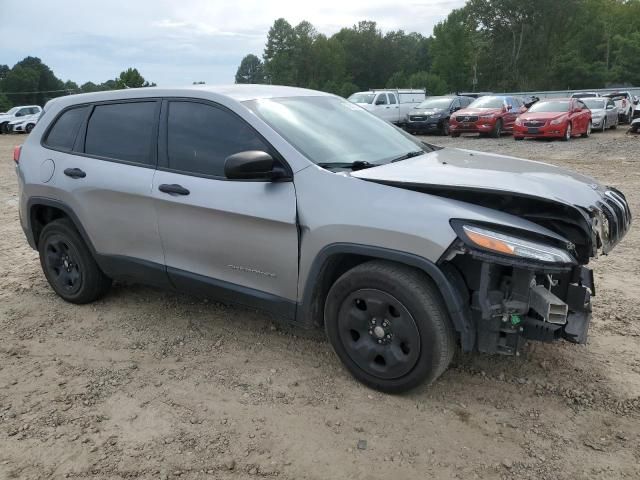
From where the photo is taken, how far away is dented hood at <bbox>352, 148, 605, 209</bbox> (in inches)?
116

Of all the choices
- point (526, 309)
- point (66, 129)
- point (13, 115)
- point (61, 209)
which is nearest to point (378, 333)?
point (526, 309)

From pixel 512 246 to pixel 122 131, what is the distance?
2906 mm

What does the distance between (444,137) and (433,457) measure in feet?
69.1

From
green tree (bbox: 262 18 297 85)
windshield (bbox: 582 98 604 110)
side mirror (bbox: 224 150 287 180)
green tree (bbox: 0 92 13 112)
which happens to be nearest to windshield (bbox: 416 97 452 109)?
windshield (bbox: 582 98 604 110)

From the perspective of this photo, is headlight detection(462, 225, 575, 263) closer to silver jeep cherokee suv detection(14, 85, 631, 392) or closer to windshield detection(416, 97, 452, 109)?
silver jeep cherokee suv detection(14, 85, 631, 392)

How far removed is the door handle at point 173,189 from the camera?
12.0 ft

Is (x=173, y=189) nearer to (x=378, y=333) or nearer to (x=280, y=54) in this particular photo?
(x=378, y=333)

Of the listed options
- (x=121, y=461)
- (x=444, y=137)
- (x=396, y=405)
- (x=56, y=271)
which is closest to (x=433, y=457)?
(x=396, y=405)

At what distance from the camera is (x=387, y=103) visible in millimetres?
24500

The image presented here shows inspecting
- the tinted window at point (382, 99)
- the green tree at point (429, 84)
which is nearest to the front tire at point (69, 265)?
the tinted window at point (382, 99)

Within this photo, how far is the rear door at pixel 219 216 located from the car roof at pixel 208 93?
84 mm

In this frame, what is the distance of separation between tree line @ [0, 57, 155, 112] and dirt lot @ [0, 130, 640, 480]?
3697 cm

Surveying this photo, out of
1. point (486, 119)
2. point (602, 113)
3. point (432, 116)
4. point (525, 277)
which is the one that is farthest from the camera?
point (432, 116)

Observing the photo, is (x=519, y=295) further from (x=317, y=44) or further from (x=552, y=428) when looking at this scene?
(x=317, y=44)
